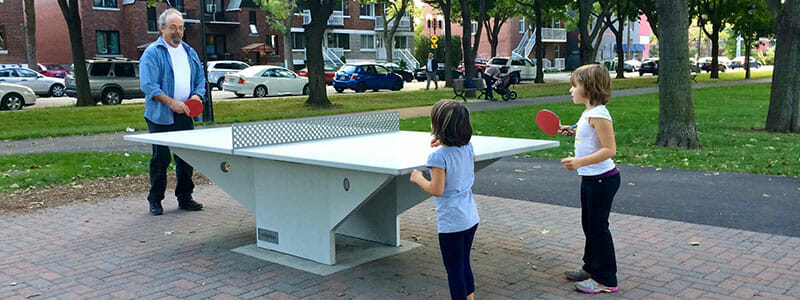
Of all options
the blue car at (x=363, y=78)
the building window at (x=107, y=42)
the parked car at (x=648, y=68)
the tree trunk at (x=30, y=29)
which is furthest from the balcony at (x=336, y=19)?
the tree trunk at (x=30, y=29)

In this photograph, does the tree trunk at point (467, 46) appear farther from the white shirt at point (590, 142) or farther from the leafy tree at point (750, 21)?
the white shirt at point (590, 142)

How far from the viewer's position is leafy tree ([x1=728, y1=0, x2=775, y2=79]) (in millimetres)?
41938

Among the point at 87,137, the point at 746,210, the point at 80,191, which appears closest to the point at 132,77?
the point at 87,137

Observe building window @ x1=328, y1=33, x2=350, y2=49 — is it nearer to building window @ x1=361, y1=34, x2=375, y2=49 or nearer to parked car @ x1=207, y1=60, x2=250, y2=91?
building window @ x1=361, y1=34, x2=375, y2=49

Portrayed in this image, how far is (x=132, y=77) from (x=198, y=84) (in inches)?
851

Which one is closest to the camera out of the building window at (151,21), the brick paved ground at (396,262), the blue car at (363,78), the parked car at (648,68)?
the brick paved ground at (396,262)

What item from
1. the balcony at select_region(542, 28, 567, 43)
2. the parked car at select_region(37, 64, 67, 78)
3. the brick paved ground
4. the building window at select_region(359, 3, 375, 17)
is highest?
the building window at select_region(359, 3, 375, 17)

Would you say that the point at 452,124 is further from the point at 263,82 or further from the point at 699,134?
the point at 263,82

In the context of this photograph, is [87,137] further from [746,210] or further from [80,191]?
[746,210]

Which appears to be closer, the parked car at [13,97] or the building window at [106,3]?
the parked car at [13,97]

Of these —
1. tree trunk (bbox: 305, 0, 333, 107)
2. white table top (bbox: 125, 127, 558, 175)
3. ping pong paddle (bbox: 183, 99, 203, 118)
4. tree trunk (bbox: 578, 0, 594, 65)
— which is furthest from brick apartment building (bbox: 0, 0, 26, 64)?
white table top (bbox: 125, 127, 558, 175)

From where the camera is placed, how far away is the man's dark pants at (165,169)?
6.88m

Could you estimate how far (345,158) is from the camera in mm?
4453

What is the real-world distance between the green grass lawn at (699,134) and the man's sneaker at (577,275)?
5379mm
